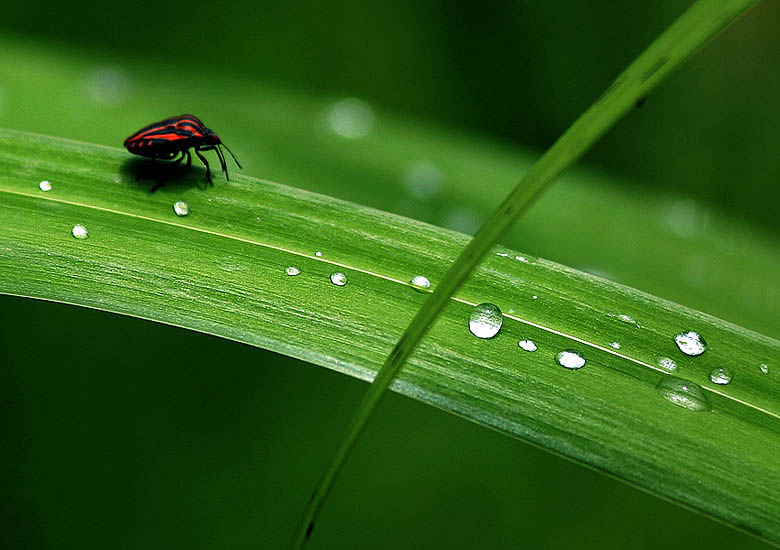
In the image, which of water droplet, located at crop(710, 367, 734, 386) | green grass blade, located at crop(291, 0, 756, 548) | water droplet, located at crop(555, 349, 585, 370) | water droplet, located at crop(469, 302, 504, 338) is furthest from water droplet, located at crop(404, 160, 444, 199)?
green grass blade, located at crop(291, 0, 756, 548)

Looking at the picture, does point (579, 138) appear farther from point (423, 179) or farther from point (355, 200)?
point (423, 179)

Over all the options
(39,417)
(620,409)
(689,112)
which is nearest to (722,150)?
(689,112)

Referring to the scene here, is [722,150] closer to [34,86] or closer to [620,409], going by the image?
[620,409]

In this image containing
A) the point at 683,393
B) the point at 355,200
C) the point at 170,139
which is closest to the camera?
the point at 683,393

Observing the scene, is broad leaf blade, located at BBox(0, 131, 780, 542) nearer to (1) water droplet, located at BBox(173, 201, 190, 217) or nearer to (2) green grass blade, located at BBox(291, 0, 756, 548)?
(1) water droplet, located at BBox(173, 201, 190, 217)

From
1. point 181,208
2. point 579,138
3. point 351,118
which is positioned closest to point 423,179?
point 351,118
